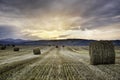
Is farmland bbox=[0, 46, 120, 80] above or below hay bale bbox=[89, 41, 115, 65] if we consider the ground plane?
below

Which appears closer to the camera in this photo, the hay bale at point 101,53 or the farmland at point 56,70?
the farmland at point 56,70

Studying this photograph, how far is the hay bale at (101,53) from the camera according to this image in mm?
13688

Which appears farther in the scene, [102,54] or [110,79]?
[102,54]

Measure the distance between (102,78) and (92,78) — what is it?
490 mm

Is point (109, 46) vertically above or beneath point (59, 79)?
above

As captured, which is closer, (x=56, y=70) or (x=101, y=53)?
(x=56, y=70)

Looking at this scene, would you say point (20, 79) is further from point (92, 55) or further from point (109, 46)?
point (109, 46)

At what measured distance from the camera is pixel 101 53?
1370 cm

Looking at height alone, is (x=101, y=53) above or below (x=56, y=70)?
above

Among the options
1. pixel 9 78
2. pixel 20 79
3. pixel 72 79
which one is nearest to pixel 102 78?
pixel 72 79

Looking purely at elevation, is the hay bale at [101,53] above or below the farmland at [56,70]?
above

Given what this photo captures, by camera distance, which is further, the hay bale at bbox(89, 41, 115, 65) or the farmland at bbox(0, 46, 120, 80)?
the hay bale at bbox(89, 41, 115, 65)

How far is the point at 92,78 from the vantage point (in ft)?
27.7

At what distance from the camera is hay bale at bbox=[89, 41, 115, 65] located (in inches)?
539
